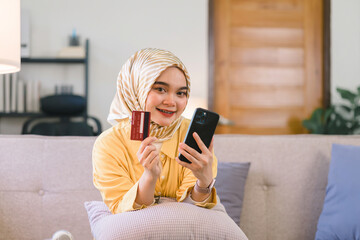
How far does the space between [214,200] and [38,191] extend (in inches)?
31.5

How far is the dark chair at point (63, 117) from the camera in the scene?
336 centimetres

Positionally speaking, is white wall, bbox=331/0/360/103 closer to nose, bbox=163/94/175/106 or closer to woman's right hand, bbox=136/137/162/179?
nose, bbox=163/94/175/106

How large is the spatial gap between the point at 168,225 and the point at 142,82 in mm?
364

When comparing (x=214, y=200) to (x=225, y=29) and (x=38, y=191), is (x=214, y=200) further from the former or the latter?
(x=225, y=29)

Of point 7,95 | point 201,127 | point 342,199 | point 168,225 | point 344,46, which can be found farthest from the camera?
point 344,46

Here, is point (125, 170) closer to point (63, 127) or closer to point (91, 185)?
point (91, 185)

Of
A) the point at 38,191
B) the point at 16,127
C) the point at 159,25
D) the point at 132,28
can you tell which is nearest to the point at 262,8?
the point at 159,25

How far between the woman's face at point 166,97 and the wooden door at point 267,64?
272 centimetres

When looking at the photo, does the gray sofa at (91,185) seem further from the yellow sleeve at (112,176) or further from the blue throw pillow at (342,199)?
the yellow sleeve at (112,176)

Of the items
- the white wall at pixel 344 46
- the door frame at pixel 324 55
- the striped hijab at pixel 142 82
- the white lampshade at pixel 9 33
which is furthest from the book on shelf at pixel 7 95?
the white wall at pixel 344 46

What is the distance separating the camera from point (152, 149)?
0.92 metres

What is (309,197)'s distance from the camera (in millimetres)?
1610

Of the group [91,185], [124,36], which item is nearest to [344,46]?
[124,36]

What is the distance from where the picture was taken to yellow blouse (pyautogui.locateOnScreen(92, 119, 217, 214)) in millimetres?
1033
